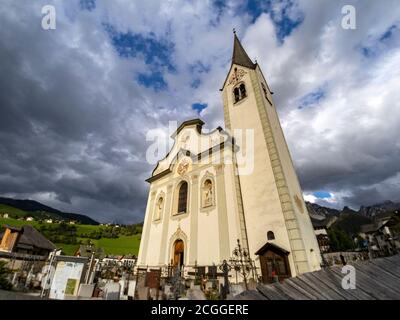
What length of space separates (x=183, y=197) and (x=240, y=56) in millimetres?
16361

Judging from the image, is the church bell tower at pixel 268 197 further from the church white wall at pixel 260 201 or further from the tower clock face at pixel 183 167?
the tower clock face at pixel 183 167

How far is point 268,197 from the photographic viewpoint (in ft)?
44.5

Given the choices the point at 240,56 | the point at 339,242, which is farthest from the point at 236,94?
the point at 339,242

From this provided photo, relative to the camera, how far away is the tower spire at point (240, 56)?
2100 centimetres

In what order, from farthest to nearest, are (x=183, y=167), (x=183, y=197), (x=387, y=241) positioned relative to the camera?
(x=183, y=167) → (x=183, y=197) → (x=387, y=241)

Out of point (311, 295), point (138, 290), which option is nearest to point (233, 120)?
point (138, 290)

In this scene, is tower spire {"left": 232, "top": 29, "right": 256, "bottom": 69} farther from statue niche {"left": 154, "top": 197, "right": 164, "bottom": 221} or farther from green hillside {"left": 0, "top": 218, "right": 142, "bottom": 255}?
green hillside {"left": 0, "top": 218, "right": 142, "bottom": 255}

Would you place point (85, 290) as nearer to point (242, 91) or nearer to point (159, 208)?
point (159, 208)

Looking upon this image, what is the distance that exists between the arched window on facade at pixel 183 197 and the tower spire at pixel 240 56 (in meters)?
13.0

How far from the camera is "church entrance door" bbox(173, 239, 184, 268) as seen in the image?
15.9 m

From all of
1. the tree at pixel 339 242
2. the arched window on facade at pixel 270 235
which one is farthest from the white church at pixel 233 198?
the tree at pixel 339 242

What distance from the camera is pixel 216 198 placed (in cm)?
1530
